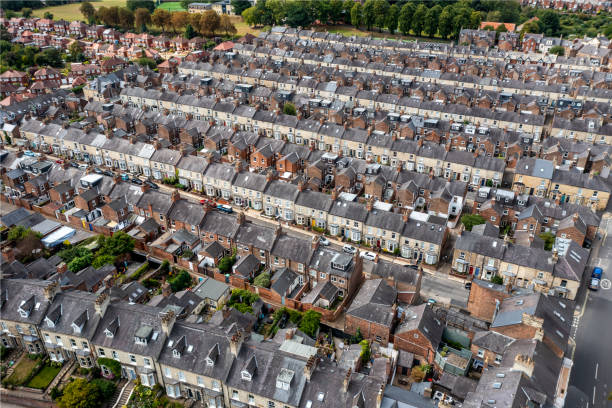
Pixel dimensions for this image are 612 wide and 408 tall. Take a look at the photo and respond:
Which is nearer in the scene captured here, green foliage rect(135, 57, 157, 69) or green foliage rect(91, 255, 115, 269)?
green foliage rect(91, 255, 115, 269)

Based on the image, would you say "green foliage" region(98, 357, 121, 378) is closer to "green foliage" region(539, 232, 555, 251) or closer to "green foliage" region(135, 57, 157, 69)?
"green foliage" region(539, 232, 555, 251)

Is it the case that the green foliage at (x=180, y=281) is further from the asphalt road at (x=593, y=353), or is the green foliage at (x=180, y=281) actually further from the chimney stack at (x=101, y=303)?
the asphalt road at (x=593, y=353)

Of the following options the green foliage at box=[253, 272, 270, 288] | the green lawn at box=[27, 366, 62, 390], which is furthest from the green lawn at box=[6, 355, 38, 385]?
the green foliage at box=[253, 272, 270, 288]

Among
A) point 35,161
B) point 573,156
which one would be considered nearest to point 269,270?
point 35,161

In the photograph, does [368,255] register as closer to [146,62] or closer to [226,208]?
[226,208]

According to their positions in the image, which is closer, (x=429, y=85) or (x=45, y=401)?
(x=45, y=401)

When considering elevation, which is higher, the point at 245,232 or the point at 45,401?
the point at 245,232

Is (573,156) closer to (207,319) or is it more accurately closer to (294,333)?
(294,333)
